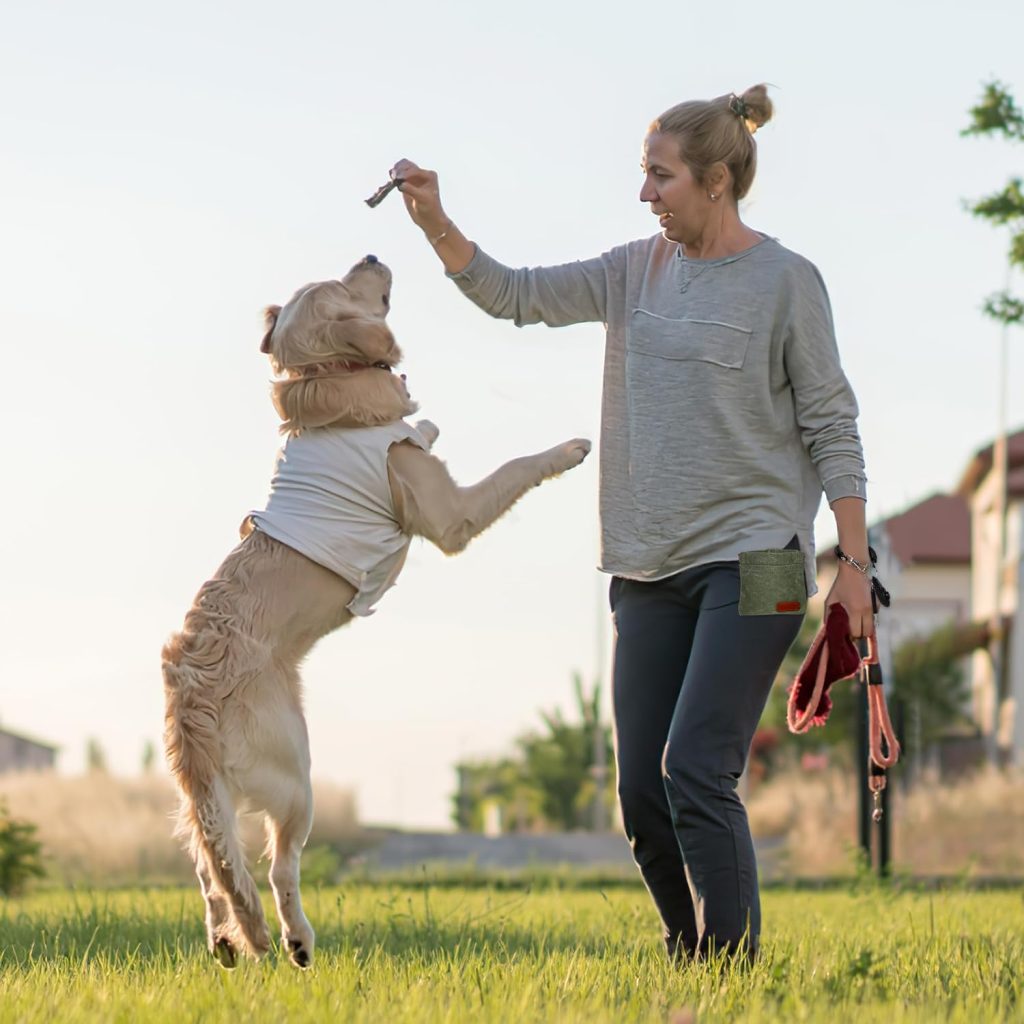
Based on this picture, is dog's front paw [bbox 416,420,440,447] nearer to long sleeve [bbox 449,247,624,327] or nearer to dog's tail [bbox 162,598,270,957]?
long sleeve [bbox 449,247,624,327]

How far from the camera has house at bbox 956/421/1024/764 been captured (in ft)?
112

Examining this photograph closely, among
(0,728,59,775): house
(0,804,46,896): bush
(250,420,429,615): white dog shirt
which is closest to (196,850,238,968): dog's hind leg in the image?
(250,420,429,615): white dog shirt

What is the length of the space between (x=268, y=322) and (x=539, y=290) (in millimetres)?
912

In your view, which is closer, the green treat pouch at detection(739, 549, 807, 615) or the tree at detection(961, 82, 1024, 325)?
the green treat pouch at detection(739, 549, 807, 615)

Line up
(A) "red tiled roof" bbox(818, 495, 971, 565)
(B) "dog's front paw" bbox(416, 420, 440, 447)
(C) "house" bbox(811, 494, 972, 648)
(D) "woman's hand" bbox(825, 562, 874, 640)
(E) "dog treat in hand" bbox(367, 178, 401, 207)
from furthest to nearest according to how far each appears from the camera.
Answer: (A) "red tiled roof" bbox(818, 495, 971, 565), (C) "house" bbox(811, 494, 972, 648), (B) "dog's front paw" bbox(416, 420, 440, 447), (E) "dog treat in hand" bbox(367, 178, 401, 207), (D) "woman's hand" bbox(825, 562, 874, 640)

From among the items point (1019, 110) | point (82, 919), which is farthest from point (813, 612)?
point (82, 919)

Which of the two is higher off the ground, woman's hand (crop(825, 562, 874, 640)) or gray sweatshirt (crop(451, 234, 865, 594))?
gray sweatshirt (crop(451, 234, 865, 594))

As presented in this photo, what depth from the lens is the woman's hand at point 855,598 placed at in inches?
193

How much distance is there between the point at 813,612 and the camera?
120 ft

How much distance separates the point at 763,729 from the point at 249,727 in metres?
26.4

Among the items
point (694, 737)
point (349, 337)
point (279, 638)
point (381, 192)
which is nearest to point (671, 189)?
point (381, 192)

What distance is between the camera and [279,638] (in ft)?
17.0

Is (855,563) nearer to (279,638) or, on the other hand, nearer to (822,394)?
(822,394)

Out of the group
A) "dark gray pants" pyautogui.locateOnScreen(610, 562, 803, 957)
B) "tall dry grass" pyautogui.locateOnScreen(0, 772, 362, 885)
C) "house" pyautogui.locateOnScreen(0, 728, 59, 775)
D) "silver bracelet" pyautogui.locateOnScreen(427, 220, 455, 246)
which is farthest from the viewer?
"house" pyautogui.locateOnScreen(0, 728, 59, 775)
